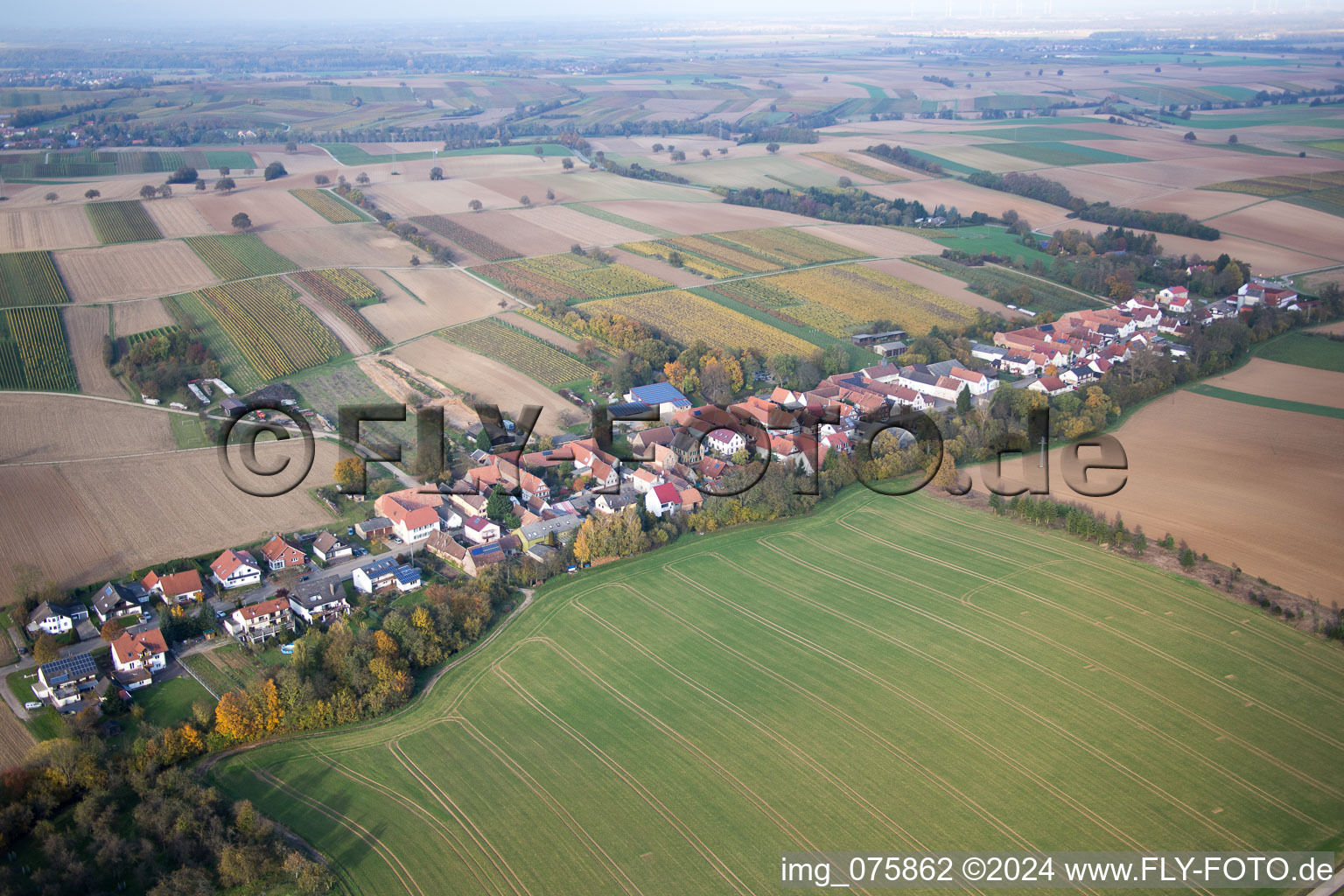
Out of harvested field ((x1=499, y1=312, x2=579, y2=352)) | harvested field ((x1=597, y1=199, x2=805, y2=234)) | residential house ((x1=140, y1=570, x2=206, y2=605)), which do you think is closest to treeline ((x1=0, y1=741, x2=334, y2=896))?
residential house ((x1=140, y1=570, x2=206, y2=605))

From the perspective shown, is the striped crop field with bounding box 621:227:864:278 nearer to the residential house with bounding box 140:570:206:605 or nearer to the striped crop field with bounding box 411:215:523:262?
the striped crop field with bounding box 411:215:523:262

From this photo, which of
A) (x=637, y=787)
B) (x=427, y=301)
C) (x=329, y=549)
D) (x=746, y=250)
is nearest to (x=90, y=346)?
(x=427, y=301)

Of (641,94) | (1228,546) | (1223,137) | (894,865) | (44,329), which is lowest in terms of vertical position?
(894,865)

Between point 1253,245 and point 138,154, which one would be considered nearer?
point 1253,245

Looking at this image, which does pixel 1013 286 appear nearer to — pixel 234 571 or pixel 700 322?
pixel 700 322

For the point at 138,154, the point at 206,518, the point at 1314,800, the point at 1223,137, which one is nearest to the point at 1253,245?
the point at 1223,137

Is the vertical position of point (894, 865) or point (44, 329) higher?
point (44, 329)

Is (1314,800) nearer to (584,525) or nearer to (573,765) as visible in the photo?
(573,765)
